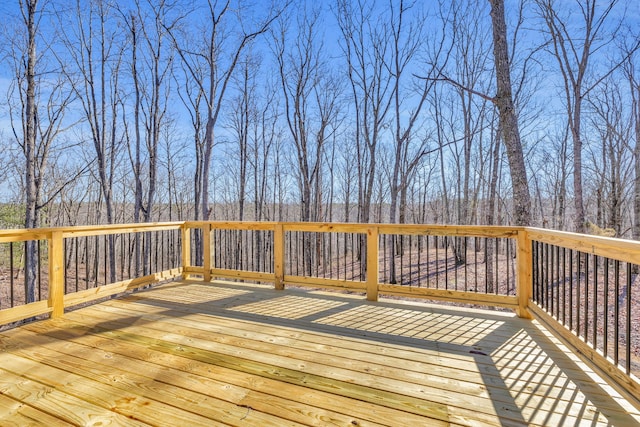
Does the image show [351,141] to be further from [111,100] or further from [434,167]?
[111,100]

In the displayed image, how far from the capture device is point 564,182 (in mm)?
13906

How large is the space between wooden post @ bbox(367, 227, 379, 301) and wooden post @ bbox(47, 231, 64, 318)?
3.26m

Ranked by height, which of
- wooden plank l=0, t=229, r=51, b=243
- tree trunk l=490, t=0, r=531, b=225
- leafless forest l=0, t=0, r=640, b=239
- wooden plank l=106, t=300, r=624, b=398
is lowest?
wooden plank l=106, t=300, r=624, b=398

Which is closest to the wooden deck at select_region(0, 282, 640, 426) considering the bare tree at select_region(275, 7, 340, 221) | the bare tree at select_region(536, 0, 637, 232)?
the bare tree at select_region(536, 0, 637, 232)

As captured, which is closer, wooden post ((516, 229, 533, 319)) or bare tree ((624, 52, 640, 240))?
wooden post ((516, 229, 533, 319))

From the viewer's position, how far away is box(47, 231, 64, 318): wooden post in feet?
9.98

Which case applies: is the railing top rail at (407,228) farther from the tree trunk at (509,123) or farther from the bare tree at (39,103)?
the bare tree at (39,103)

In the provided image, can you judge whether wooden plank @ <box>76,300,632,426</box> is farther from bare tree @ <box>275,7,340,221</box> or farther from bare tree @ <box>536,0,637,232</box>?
bare tree @ <box>275,7,340,221</box>

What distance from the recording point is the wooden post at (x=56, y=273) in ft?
9.98

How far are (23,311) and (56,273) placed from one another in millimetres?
403

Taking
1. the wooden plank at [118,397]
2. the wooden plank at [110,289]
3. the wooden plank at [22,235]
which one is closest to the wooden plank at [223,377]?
the wooden plank at [118,397]

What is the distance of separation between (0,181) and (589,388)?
1598 centimetres

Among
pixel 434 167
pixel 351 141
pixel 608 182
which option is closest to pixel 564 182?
pixel 608 182

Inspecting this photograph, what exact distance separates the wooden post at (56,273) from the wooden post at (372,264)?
10.7 ft
